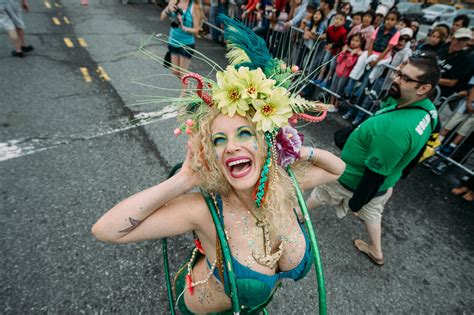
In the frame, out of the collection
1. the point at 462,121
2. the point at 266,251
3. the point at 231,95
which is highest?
the point at 231,95

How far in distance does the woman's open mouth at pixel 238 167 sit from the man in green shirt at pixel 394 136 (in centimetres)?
141

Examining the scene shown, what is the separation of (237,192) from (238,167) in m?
0.18

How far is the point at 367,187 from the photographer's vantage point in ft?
7.97

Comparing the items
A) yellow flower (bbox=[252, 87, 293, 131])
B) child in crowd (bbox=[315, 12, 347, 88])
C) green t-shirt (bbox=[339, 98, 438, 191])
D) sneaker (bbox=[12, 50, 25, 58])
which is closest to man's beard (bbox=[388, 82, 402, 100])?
green t-shirt (bbox=[339, 98, 438, 191])

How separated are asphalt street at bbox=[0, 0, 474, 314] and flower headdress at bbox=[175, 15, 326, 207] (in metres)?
0.33

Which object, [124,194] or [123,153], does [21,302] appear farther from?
[123,153]

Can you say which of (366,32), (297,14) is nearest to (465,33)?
(366,32)

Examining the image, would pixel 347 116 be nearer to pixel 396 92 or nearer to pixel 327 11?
pixel 327 11

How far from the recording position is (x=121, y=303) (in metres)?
2.31

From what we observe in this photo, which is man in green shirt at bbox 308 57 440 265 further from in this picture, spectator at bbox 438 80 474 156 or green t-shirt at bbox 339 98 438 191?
spectator at bbox 438 80 474 156

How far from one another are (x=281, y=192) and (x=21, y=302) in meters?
2.29

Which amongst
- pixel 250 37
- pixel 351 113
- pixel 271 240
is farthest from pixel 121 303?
pixel 351 113

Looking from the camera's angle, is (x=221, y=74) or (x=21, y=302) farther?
(x=21, y=302)

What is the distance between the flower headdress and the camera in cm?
139
